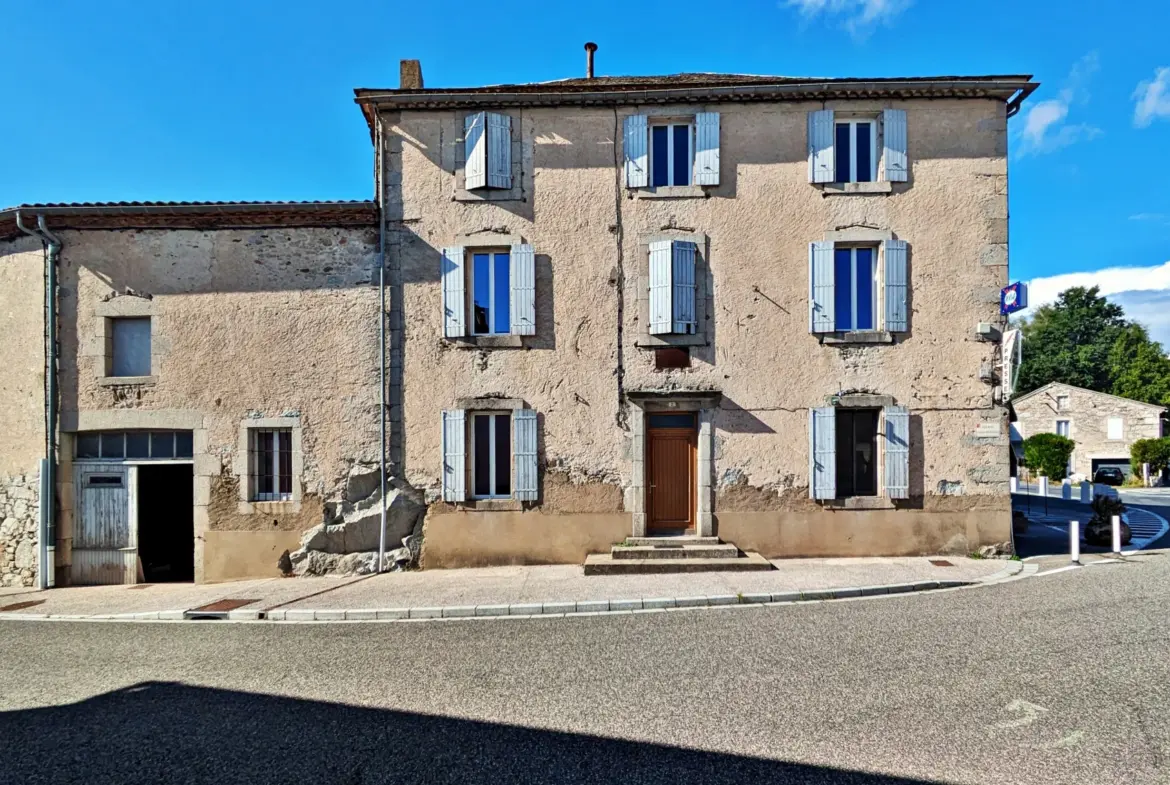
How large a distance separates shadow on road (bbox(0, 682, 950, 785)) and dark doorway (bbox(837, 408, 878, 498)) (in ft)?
23.5

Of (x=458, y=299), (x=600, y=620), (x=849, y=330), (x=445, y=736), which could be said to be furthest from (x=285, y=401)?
(x=849, y=330)

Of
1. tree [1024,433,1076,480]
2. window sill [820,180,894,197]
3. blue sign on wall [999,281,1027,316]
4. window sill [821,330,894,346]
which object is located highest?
window sill [820,180,894,197]

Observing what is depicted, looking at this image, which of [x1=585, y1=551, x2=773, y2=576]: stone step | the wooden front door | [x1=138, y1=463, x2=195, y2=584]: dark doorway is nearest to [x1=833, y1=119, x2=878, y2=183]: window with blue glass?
the wooden front door

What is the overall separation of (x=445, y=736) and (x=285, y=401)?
7271 mm

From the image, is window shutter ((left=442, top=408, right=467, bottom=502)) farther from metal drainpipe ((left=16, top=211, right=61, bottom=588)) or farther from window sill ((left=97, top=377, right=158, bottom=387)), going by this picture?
metal drainpipe ((left=16, top=211, right=61, bottom=588))

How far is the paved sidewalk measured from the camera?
7465mm

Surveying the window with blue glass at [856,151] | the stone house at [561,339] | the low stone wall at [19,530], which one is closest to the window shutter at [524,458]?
the stone house at [561,339]

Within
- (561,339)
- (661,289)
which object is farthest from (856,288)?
(561,339)

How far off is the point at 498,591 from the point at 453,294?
4.79 meters

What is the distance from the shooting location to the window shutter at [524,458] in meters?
9.78

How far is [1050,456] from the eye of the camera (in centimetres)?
2827

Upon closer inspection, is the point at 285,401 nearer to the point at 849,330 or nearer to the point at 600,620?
the point at 600,620

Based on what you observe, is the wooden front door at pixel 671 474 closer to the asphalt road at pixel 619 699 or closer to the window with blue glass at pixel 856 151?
the asphalt road at pixel 619 699

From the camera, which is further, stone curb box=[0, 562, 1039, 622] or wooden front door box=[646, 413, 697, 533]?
wooden front door box=[646, 413, 697, 533]
